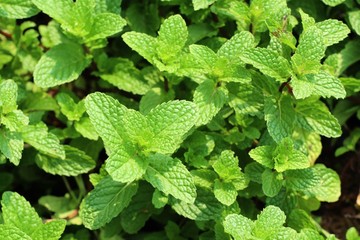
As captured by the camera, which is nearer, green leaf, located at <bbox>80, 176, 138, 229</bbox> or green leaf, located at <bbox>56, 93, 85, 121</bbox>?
green leaf, located at <bbox>80, 176, 138, 229</bbox>

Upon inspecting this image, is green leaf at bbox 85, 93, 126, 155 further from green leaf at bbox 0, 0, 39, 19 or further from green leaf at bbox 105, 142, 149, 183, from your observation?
green leaf at bbox 0, 0, 39, 19

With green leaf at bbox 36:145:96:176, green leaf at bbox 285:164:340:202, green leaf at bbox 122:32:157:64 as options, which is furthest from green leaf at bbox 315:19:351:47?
green leaf at bbox 36:145:96:176

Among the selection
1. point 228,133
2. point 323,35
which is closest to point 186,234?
point 228,133

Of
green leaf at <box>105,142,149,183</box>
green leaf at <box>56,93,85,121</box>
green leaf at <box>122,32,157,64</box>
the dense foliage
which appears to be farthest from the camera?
green leaf at <box>56,93,85,121</box>

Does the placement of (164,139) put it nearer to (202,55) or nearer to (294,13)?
(202,55)

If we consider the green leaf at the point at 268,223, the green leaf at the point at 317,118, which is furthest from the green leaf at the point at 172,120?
the green leaf at the point at 317,118

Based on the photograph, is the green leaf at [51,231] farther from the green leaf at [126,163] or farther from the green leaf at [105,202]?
the green leaf at [126,163]

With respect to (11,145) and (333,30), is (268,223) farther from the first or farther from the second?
(11,145)
